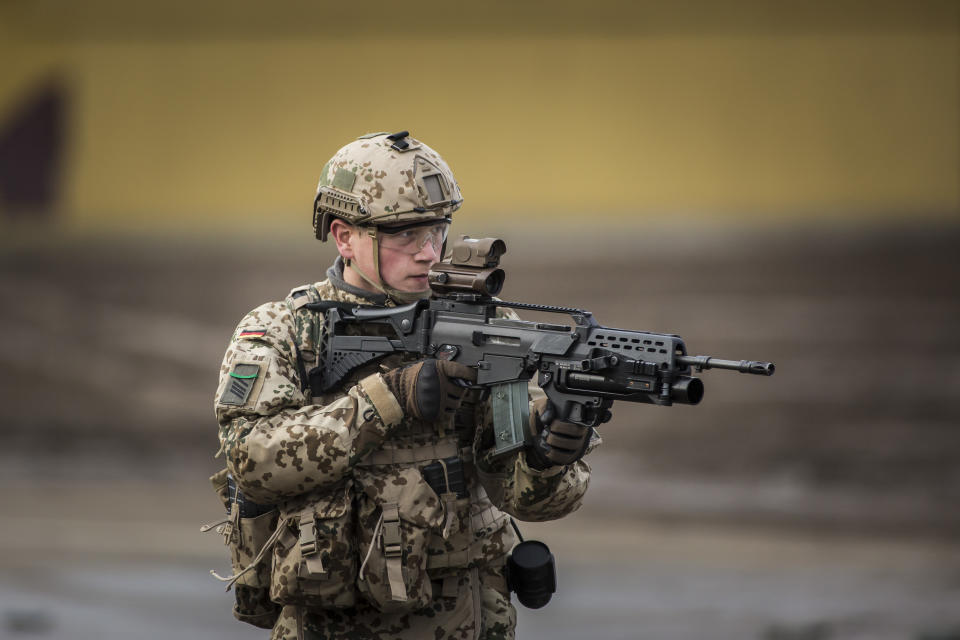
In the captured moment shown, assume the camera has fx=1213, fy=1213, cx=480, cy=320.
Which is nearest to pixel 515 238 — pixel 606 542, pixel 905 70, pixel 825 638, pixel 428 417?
pixel 606 542

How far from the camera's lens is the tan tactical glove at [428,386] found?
10.0ft

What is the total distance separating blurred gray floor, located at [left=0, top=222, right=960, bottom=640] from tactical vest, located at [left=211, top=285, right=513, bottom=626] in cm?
356

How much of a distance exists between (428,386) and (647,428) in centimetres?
553

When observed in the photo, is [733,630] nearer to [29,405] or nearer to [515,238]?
[515,238]

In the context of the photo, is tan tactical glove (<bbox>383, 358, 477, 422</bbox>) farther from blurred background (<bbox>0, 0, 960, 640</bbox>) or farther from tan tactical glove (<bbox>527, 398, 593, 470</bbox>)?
blurred background (<bbox>0, 0, 960, 640</bbox>)

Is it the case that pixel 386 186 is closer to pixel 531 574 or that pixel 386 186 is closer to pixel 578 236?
pixel 531 574

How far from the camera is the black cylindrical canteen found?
3.54m

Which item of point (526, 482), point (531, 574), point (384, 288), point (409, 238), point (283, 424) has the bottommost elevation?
point (531, 574)

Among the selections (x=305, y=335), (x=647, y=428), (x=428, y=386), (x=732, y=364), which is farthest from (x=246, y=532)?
(x=647, y=428)

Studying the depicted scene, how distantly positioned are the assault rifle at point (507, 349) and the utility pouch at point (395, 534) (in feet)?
0.82

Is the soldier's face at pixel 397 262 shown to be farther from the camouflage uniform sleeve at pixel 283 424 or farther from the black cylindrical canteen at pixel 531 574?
the black cylindrical canteen at pixel 531 574

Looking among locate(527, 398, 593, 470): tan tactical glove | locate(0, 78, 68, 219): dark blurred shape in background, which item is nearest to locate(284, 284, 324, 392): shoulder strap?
locate(527, 398, 593, 470): tan tactical glove

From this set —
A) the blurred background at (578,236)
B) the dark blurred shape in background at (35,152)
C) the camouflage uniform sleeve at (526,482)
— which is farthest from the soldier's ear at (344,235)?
the dark blurred shape in background at (35,152)

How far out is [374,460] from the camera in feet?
10.8
